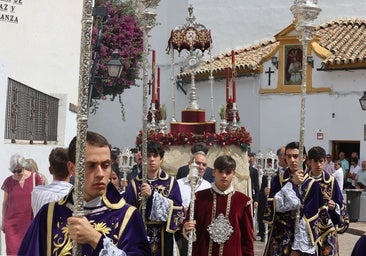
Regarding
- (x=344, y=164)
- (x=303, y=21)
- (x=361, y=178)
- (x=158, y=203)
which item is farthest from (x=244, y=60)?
(x=158, y=203)

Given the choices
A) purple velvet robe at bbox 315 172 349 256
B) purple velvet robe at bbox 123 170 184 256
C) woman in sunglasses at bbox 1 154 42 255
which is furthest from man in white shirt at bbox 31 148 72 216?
purple velvet robe at bbox 315 172 349 256

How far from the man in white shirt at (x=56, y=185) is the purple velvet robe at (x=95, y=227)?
1916 millimetres

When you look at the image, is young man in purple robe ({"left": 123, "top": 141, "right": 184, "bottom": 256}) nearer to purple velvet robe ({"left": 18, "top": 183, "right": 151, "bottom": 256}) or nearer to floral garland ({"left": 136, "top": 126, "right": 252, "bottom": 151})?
purple velvet robe ({"left": 18, "top": 183, "right": 151, "bottom": 256})

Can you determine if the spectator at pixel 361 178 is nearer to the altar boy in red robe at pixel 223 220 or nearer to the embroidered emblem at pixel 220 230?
the altar boy in red robe at pixel 223 220

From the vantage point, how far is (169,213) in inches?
298

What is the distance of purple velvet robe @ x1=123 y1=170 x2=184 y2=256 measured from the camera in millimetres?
7609

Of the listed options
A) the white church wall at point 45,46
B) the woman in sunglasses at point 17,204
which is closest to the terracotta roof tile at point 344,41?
the white church wall at point 45,46

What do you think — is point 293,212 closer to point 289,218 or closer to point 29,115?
point 289,218

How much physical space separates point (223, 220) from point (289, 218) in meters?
1.04

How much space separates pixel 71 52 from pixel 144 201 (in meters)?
9.95

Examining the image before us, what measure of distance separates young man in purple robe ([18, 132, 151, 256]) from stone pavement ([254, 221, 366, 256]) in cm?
867

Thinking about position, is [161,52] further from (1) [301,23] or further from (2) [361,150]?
(1) [301,23]

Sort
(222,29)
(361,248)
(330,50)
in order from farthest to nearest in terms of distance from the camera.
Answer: (222,29) < (330,50) < (361,248)

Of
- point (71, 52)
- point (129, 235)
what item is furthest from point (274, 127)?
point (129, 235)
